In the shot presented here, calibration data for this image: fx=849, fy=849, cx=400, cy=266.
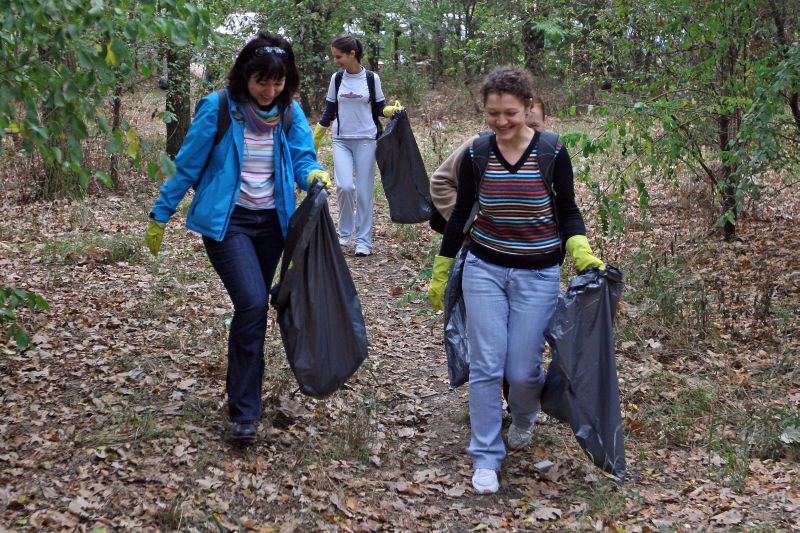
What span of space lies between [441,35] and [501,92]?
58.5ft

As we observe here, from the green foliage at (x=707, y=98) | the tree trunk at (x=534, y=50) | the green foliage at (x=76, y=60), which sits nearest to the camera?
the green foliage at (x=76, y=60)

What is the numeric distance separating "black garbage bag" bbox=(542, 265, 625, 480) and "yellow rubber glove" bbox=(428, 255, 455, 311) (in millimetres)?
616

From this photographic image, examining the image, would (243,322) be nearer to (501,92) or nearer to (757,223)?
(501,92)

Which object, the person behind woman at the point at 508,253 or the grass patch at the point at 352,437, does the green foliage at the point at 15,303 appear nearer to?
the grass patch at the point at 352,437

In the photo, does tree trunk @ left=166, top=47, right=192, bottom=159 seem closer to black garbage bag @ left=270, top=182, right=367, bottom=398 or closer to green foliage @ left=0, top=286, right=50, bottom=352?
black garbage bag @ left=270, top=182, right=367, bottom=398

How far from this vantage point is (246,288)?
4.05 meters

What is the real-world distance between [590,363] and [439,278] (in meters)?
0.86

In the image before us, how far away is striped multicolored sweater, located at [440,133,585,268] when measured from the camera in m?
3.80

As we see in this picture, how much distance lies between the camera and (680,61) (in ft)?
26.7

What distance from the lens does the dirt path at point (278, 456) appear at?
3736mm

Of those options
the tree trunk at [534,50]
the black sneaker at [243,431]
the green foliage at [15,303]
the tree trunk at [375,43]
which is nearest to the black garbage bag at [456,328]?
the black sneaker at [243,431]

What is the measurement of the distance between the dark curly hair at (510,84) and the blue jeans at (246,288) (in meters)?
1.24

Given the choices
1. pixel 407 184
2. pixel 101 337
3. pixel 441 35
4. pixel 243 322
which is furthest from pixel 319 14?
pixel 243 322

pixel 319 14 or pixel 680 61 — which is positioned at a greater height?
pixel 319 14
